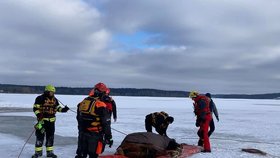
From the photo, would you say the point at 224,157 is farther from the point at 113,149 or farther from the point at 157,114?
the point at 113,149

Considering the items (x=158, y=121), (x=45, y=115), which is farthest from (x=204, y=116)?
(x=45, y=115)

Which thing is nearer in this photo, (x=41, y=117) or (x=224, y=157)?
(x=41, y=117)

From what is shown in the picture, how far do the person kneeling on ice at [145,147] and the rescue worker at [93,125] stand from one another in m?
1.21

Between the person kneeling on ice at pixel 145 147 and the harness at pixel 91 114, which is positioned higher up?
the harness at pixel 91 114

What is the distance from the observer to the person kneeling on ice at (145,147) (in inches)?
300

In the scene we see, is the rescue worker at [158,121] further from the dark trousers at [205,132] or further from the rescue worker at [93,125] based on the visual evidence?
the rescue worker at [93,125]

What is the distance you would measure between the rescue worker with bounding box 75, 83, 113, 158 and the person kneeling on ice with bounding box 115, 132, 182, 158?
1207 mm

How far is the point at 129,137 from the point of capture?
7984mm

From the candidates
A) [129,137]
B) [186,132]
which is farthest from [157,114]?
[186,132]

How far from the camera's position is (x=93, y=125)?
648cm

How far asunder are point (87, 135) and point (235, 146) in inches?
205

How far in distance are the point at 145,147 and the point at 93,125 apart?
59.9 inches

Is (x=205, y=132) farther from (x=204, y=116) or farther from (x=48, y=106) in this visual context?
(x=48, y=106)

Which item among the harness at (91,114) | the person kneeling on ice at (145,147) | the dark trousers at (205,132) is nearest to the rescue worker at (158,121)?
the person kneeling on ice at (145,147)
